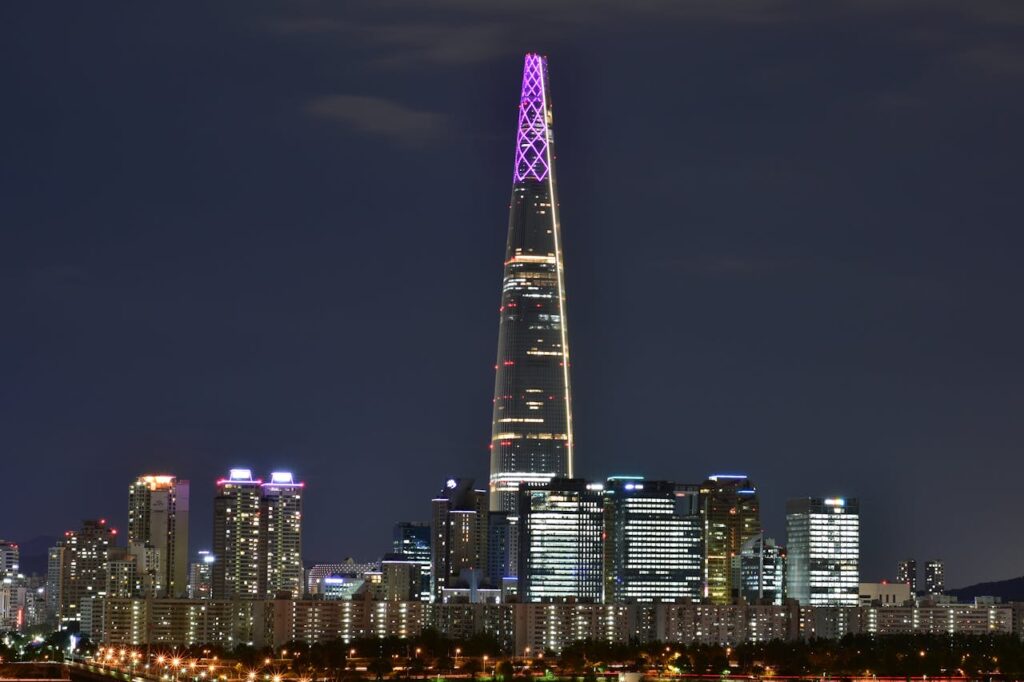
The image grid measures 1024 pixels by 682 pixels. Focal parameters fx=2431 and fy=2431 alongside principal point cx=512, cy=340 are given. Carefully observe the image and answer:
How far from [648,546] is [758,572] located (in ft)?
→ 29.3

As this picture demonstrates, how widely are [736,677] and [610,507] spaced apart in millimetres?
56877

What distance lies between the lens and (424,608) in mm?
176750

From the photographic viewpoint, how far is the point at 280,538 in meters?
195

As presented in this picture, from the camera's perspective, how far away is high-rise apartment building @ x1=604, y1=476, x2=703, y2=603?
7574 inches

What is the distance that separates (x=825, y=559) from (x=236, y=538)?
4772 centimetres

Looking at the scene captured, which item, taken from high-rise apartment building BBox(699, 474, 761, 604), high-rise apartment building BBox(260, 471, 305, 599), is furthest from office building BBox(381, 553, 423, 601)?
high-rise apartment building BBox(699, 474, 761, 604)

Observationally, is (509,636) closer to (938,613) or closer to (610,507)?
(610,507)

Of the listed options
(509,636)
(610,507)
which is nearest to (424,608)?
(509,636)

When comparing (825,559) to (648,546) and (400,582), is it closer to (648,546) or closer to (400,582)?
(648,546)

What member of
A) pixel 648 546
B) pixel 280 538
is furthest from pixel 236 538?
pixel 648 546

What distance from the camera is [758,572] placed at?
632ft

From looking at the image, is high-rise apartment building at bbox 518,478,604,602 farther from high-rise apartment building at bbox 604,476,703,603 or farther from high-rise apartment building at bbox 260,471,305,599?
high-rise apartment building at bbox 260,471,305,599

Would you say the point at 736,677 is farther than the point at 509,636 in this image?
No

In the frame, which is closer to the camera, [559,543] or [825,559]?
[559,543]
